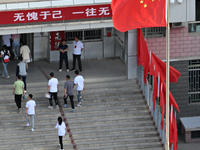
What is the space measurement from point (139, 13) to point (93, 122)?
806 cm

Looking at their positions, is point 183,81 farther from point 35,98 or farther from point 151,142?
point 35,98

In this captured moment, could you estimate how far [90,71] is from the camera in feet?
87.4

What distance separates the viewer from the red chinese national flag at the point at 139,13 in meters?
16.3

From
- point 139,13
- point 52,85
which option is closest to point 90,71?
point 52,85

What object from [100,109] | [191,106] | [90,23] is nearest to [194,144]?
[191,106]

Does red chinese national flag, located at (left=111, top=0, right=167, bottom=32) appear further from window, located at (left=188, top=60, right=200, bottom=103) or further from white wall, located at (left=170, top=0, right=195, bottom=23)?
window, located at (left=188, top=60, right=200, bottom=103)

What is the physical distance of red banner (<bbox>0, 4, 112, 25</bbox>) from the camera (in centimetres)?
2292

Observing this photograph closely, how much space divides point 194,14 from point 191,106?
15.1 feet

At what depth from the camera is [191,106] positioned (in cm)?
2609

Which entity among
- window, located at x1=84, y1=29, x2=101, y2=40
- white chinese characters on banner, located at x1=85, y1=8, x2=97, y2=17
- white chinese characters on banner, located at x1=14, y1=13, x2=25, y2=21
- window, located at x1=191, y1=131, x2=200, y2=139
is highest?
white chinese characters on banner, located at x1=85, y1=8, x2=97, y2=17

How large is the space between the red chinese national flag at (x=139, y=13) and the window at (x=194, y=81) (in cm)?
975

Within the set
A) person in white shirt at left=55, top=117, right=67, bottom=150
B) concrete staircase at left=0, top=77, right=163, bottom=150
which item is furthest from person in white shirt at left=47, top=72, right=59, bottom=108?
person in white shirt at left=55, top=117, right=67, bottom=150

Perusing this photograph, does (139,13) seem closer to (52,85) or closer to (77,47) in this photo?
(52,85)

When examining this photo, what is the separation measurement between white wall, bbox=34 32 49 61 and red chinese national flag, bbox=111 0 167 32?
37.1ft
